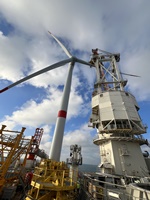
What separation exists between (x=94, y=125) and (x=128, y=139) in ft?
31.7

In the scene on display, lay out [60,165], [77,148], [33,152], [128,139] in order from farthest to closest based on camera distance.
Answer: [33,152] → [128,139] → [77,148] → [60,165]

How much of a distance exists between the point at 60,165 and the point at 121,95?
80.9 ft

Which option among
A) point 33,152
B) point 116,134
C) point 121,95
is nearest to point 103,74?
point 121,95

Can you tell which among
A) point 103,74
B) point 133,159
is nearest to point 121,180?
point 133,159

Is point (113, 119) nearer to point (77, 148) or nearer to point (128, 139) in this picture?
point (128, 139)

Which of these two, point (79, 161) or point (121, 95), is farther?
point (121, 95)

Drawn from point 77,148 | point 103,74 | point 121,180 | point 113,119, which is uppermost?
point 103,74

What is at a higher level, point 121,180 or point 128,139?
point 128,139

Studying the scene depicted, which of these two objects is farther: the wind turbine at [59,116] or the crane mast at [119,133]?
the crane mast at [119,133]

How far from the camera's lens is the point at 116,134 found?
26344mm

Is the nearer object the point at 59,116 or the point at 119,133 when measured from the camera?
the point at 59,116

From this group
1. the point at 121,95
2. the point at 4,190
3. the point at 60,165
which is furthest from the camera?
the point at 121,95

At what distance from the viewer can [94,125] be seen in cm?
3209

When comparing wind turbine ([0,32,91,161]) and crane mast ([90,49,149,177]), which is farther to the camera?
crane mast ([90,49,149,177])
